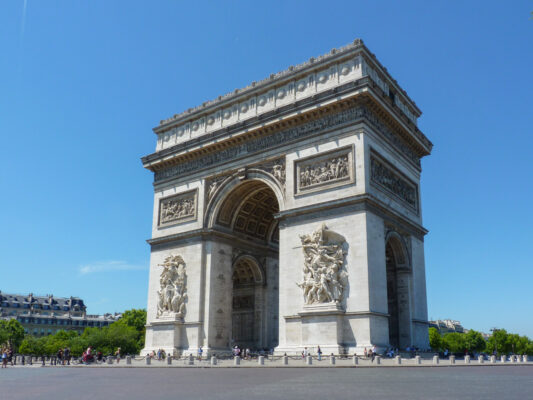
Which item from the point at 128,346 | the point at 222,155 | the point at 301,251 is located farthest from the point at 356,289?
the point at 128,346

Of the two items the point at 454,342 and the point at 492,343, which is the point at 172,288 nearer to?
the point at 454,342

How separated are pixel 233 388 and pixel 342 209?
1521cm

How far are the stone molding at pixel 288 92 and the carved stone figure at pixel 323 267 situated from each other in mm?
8070

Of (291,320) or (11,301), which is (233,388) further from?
(11,301)

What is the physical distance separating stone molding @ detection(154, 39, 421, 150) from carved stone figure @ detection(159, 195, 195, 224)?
163 inches

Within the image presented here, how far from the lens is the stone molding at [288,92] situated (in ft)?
88.5

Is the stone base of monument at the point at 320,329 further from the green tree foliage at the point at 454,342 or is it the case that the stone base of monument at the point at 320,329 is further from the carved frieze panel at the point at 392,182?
the green tree foliage at the point at 454,342

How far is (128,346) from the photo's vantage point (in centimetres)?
6356

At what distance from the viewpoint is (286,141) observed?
2817 cm

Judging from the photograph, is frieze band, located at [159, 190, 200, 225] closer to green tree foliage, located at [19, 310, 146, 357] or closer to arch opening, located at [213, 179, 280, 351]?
arch opening, located at [213, 179, 280, 351]

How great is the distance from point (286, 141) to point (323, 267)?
7606 millimetres

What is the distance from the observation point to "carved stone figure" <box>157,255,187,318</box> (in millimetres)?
30078

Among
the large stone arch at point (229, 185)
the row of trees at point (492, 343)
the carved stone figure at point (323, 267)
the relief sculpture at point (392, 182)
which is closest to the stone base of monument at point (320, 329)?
the carved stone figure at point (323, 267)

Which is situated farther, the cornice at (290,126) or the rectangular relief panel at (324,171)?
the cornice at (290,126)
